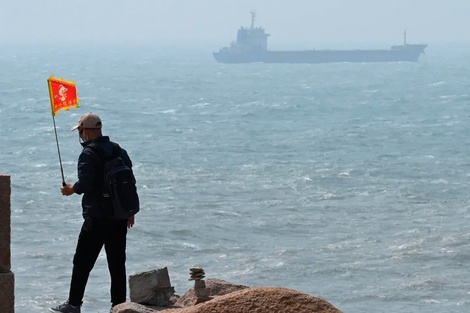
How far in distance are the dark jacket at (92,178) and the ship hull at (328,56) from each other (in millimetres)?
158990

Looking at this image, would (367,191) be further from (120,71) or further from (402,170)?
(120,71)

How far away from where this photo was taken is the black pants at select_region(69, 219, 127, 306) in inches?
324

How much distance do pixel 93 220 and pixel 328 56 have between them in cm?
16302

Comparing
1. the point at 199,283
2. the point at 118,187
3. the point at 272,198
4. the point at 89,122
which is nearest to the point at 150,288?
the point at 199,283

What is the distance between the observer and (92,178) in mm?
8094

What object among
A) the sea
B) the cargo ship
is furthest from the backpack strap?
the cargo ship

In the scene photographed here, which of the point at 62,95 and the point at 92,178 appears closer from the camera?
the point at 92,178

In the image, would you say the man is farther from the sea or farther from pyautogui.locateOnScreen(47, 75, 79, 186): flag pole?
pyautogui.locateOnScreen(47, 75, 79, 186): flag pole

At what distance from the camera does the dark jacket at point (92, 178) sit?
8070mm

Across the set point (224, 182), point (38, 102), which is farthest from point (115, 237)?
point (38, 102)

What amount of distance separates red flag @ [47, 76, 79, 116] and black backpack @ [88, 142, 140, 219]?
87cm

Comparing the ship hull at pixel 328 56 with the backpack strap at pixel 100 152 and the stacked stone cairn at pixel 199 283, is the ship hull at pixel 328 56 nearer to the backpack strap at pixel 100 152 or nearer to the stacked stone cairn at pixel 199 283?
the backpack strap at pixel 100 152

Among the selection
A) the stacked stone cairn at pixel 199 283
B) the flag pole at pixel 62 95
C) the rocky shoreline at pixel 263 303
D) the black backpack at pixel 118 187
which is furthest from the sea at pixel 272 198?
the rocky shoreline at pixel 263 303

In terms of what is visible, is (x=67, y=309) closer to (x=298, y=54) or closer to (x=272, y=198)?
(x=272, y=198)
